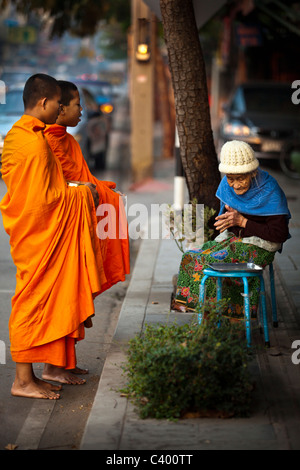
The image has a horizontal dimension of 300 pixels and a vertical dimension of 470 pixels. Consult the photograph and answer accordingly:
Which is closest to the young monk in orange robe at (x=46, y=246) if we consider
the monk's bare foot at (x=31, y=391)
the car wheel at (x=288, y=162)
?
the monk's bare foot at (x=31, y=391)

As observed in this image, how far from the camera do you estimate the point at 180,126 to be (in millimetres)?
6395

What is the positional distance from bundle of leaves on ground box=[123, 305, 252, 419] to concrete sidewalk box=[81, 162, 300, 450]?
0.08 meters

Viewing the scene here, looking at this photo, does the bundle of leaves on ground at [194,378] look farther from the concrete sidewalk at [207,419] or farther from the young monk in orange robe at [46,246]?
the young monk in orange robe at [46,246]

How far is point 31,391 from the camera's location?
4.86 metres

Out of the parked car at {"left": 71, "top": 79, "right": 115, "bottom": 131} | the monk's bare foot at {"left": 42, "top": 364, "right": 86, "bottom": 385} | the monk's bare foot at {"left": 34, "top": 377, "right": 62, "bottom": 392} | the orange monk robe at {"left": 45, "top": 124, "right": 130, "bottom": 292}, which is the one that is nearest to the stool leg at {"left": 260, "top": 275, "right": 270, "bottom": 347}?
the orange monk robe at {"left": 45, "top": 124, "right": 130, "bottom": 292}

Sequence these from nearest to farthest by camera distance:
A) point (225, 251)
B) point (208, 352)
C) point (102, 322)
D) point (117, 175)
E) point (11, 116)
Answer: point (208, 352), point (225, 251), point (102, 322), point (11, 116), point (117, 175)

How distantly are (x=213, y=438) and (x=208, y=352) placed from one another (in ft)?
1.50

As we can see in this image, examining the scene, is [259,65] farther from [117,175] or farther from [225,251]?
[225,251]

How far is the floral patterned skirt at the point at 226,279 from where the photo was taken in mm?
5277

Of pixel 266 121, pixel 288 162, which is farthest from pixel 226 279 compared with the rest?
pixel 266 121

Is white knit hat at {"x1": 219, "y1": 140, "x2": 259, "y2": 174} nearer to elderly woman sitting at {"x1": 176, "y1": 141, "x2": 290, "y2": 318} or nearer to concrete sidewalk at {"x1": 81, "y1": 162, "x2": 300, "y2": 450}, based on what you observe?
elderly woman sitting at {"x1": 176, "y1": 141, "x2": 290, "y2": 318}

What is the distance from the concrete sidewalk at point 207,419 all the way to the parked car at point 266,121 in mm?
8721

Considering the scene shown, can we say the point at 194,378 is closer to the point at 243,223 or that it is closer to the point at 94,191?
the point at 94,191

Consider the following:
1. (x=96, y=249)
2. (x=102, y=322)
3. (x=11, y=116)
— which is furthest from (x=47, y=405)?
(x=11, y=116)
